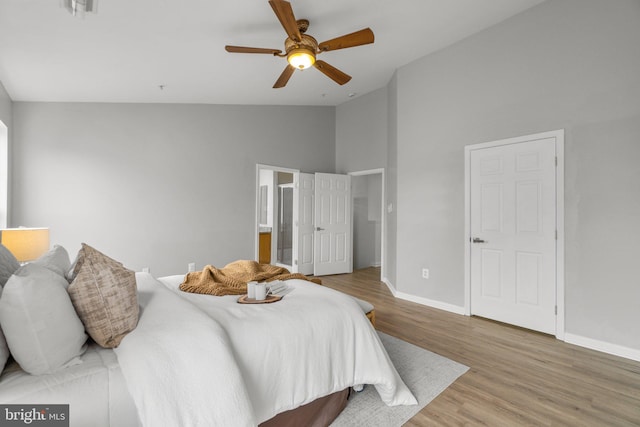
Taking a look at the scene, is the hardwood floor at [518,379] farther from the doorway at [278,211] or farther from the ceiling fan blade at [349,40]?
the doorway at [278,211]

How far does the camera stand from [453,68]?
3631mm

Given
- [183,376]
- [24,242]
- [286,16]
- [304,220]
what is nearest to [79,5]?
[286,16]

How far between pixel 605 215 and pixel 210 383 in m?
3.28

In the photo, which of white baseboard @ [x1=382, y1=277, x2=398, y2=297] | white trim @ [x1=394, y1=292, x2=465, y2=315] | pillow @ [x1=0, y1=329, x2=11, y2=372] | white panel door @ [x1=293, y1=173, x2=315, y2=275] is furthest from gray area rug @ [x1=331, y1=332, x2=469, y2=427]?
white panel door @ [x1=293, y1=173, x2=315, y2=275]

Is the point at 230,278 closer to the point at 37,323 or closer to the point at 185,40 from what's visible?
the point at 37,323

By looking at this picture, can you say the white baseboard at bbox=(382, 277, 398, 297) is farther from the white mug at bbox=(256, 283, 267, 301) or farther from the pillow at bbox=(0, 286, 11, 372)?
the pillow at bbox=(0, 286, 11, 372)

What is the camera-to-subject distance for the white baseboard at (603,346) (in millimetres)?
2451

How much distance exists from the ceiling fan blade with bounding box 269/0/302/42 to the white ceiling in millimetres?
432

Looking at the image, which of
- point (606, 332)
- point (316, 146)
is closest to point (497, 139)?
point (606, 332)

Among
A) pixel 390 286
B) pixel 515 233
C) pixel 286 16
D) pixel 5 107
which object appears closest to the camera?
pixel 286 16

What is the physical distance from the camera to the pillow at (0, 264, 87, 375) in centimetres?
104

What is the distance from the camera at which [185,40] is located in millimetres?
2885

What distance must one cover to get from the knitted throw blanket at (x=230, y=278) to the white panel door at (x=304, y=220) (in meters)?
2.73

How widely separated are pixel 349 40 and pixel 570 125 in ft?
7.17
